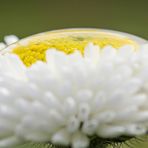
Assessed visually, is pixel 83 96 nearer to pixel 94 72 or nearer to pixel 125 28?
pixel 94 72

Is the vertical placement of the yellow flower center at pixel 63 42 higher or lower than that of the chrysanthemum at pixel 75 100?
higher

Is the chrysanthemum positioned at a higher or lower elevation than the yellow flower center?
lower

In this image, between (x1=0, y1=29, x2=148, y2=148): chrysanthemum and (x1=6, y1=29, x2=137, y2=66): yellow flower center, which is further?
(x1=6, y1=29, x2=137, y2=66): yellow flower center

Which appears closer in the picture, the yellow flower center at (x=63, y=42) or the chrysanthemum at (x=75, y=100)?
the chrysanthemum at (x=75, y=100)

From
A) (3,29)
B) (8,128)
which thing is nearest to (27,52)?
(8,128)
